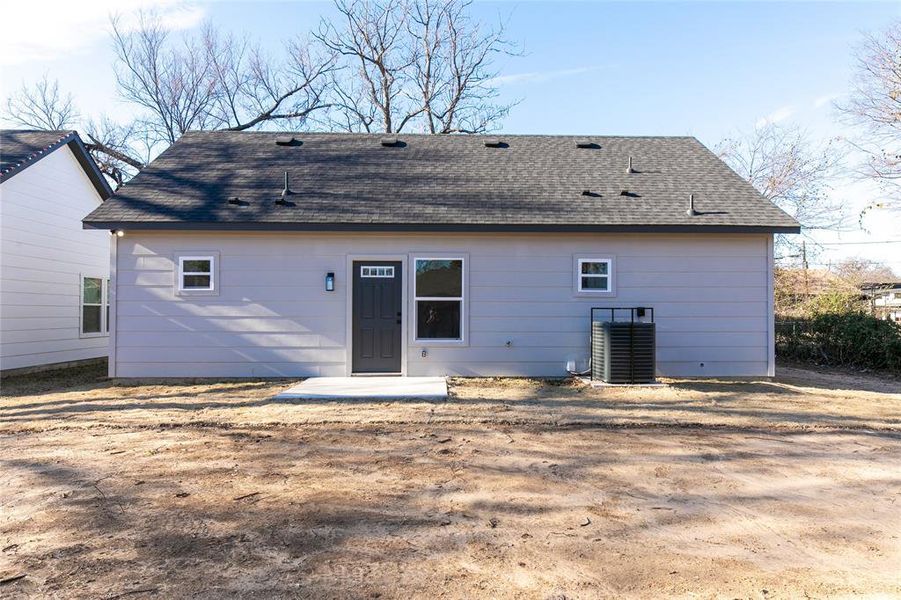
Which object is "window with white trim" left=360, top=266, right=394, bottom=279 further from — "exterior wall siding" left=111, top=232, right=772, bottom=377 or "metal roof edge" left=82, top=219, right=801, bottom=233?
"metal roof edge" left=82, top=219, right=801, bottom=233

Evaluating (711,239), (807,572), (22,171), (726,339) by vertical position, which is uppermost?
(22,171)

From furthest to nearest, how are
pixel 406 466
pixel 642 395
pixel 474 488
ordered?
pixel 642 395 → pixel 406 466 → pixel 474 488

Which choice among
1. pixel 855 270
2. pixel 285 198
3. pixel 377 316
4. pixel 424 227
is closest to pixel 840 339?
pixel 855 270

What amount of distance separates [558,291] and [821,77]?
1052 cm

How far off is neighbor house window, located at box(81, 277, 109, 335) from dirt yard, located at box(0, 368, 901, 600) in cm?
584

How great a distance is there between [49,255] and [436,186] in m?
8.37

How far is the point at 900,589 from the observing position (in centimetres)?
262

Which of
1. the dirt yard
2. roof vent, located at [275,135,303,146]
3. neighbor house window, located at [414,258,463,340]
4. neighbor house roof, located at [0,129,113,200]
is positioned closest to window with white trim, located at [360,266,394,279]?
neighbor house window, located at [414,258,463,340]

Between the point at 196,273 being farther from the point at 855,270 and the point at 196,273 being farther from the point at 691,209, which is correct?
the point at 855,270

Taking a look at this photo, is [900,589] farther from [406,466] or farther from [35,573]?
[35,573]

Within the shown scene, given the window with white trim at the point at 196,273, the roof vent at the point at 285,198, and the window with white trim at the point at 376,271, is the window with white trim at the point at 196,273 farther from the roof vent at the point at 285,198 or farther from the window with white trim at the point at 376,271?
the window with white trim at the point at 376,271

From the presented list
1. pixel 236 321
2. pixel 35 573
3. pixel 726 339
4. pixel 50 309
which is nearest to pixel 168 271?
pixel 236 321

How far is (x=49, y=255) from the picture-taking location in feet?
36.7

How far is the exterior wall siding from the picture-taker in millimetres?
8969
